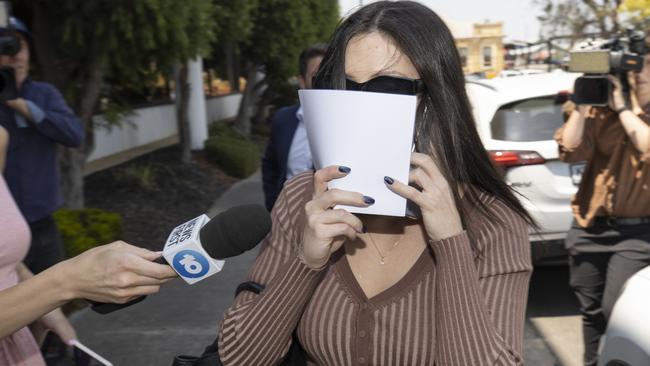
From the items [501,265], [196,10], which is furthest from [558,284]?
[501,265]

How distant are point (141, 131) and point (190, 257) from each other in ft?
54.4

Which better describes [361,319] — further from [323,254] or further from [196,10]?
[196,10]

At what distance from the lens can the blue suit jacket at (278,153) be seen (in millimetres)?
4270

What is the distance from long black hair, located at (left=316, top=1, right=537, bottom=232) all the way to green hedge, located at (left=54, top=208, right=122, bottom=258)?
4.45 metres

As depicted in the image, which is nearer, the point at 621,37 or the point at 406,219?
the point at 406,219

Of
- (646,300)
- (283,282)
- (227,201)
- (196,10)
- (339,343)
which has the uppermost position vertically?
(196,10)

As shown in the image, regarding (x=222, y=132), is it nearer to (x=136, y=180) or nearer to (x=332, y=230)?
(x=136, y=180)

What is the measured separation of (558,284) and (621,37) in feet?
9.90

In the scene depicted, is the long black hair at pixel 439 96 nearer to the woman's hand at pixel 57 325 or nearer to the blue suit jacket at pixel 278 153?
the woman's hand at pixel 57 325

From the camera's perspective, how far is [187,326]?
5.48 m

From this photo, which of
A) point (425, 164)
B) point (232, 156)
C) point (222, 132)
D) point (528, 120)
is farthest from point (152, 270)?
point (222, 132)

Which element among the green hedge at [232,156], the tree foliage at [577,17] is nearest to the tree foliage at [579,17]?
the tree foliage at [577,17]

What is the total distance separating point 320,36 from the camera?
72.2 feet

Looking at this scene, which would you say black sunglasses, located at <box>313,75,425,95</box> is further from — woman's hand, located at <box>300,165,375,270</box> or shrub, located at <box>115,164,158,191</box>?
shrub, located at <box>115,164,158,191</box>
